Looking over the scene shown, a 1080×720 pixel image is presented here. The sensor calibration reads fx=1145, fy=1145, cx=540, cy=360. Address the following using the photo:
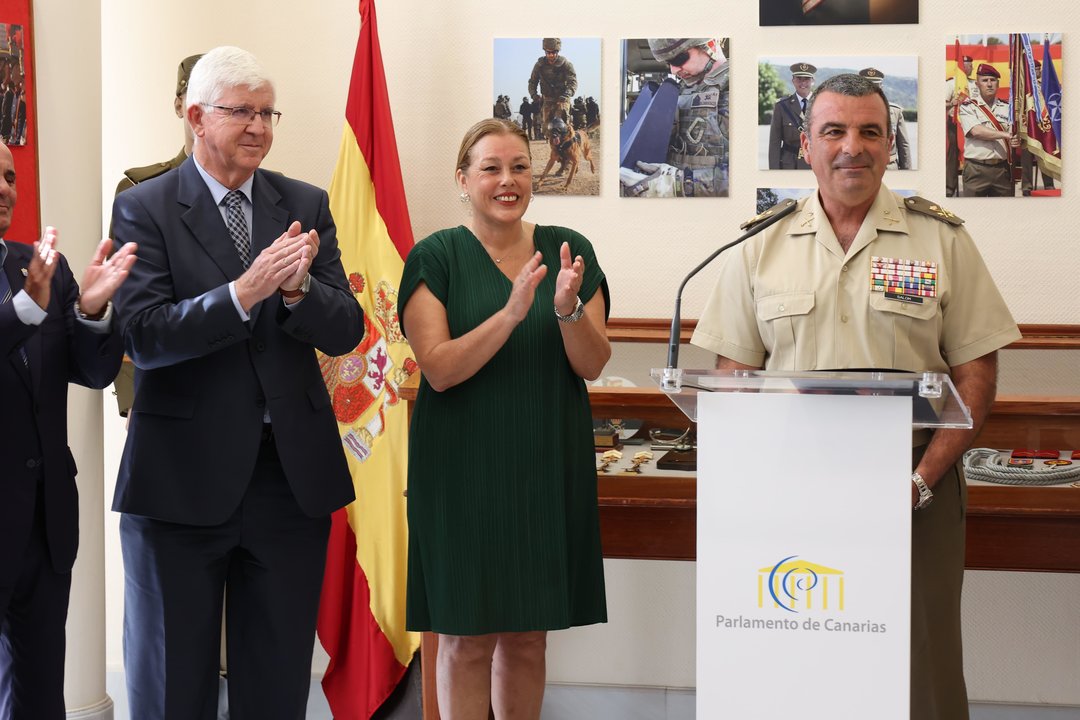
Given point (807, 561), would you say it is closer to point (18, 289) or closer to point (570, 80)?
point (18, 289)

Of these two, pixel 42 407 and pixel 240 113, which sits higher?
pixel 240 113

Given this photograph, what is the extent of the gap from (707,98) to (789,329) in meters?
1.56

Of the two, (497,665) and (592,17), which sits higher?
(592,17)

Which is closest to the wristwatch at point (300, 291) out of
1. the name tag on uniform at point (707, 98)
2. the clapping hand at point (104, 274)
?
the clapping hand at point (104, 274)

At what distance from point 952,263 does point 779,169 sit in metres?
1.39

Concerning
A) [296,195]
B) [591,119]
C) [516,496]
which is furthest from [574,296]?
[591,119]

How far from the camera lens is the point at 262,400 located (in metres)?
2.16

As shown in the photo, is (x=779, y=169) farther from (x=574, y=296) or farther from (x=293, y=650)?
(x=293, y=650)

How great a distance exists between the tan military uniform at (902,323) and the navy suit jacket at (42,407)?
121 centimetres

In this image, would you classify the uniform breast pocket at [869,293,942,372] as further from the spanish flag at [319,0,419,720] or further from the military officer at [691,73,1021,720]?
the spanish flag at [319,0,419,720]

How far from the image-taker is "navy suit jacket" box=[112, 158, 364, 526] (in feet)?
6.93

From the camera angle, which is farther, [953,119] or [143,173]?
[953,119]

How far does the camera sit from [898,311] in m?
2.21

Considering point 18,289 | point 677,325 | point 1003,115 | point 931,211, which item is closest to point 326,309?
point 18,289
